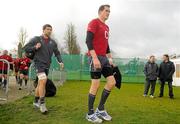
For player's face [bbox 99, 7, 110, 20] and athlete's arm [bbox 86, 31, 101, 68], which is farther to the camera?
player's face [bbox 99, 7, 110, 20]

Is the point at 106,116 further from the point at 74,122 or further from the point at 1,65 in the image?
the point at 1,65

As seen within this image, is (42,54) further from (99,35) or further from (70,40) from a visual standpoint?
(70,40)

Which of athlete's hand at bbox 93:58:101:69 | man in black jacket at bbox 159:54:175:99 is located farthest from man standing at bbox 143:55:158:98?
Result: athlete's hand at bbox 93:58:101:69

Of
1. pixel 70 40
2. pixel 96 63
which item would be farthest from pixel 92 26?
pixel 70 40

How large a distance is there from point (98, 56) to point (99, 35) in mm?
405

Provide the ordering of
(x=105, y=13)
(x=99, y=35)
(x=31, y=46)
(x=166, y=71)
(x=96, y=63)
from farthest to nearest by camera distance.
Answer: (x=166, y=71), (x=31, y=46), (x=105, y=13), (x=99, y=35), (x=96, y=63)

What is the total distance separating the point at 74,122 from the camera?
6.86 meters

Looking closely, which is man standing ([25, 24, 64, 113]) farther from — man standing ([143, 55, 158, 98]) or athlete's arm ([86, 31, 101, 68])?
man standing ([143, 55, 158, 98])

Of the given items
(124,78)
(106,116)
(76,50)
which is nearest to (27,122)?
(106,116)

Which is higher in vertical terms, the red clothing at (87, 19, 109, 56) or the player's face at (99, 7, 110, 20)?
the player's face at (99, 7, 110, 20)

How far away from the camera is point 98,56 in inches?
280

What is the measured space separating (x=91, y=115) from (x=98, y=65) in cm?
100

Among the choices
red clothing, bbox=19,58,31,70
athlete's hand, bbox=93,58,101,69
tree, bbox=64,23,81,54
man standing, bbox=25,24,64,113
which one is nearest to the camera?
athlete's hand, bbox=93,58,101,69

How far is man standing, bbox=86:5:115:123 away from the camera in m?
6.93
